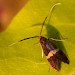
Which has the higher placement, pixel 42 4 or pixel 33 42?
pixel 42 4

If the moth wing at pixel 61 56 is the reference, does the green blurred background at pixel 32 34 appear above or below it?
above

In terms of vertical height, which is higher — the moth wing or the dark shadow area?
the dark shadow area

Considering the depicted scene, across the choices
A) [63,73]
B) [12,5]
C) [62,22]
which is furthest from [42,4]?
[12,5]

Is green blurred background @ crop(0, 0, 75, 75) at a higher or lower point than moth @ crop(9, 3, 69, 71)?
higher

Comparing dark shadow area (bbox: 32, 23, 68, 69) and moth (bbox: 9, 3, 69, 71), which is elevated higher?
dark shadow area (bbox: 32, 23, 68, 69)

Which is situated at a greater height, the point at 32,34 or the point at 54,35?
the point at 32,34

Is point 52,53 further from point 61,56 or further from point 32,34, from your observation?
point 32,34

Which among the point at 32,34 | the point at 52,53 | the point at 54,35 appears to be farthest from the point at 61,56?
the point at 32,34

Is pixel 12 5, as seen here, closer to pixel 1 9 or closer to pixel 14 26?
pixel 1 9
